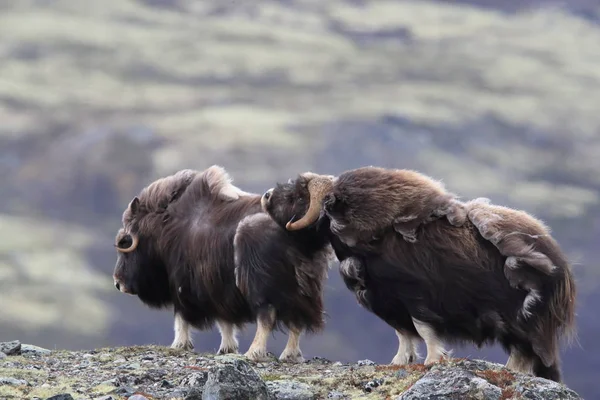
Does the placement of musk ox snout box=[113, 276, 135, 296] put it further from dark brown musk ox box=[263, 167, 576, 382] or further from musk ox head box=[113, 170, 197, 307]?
dark brown musk ox box=[263, 167, 576, 382]

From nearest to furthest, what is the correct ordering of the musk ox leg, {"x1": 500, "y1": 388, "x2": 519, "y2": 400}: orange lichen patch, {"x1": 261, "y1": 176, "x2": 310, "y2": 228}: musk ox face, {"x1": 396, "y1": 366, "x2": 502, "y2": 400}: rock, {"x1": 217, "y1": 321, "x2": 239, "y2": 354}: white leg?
1. {"x1": 396, "y1": 366, "x2": 502, "y2": 400}: rock
2. {"x1": 500, "y1": 388, "x2": 519, "y2": 400}: orange lichen patch
3. {"x1": 261, "y1": 176, "x2": 310, "y2": 228}: musk ox face
4. the musk ox leg
5. {"x1": 217, "y1": 321, "x2": 239, "y2": 354}: white leg

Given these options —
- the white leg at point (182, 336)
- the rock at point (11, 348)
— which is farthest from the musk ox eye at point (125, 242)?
the rock at point (11, 348)

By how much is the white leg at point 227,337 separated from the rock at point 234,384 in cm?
272

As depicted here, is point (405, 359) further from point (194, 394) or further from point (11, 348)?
point (11, 348)

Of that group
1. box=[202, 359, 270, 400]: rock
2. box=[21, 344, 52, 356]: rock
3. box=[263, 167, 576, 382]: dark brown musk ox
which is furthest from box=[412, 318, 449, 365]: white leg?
box=[21, 344, 52, 356]: rock

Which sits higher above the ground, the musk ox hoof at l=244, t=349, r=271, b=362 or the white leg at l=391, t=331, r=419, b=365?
the musk ox hoof at l=244, t=349, r=271, b=362

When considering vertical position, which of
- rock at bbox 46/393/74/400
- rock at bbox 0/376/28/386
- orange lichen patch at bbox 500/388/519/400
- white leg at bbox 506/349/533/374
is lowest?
orange lichen patch at bbox 500/388/519/400

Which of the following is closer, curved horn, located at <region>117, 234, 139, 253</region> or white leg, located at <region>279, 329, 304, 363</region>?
white leg, located at <region>279, 329, 304, 363</region>

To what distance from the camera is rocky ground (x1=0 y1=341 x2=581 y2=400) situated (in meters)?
7.15

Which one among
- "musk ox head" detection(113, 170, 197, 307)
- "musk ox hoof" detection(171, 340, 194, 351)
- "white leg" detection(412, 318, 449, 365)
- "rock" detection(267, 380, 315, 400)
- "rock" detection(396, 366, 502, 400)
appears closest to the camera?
"rock" detection(396, 366, 502, 400)

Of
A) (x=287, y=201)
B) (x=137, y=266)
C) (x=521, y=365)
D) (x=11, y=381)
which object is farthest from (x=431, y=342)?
(x=137, y=266)

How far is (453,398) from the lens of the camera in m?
7.00

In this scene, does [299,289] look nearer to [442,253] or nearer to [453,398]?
[442,253]

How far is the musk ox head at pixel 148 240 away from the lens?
10.4m
